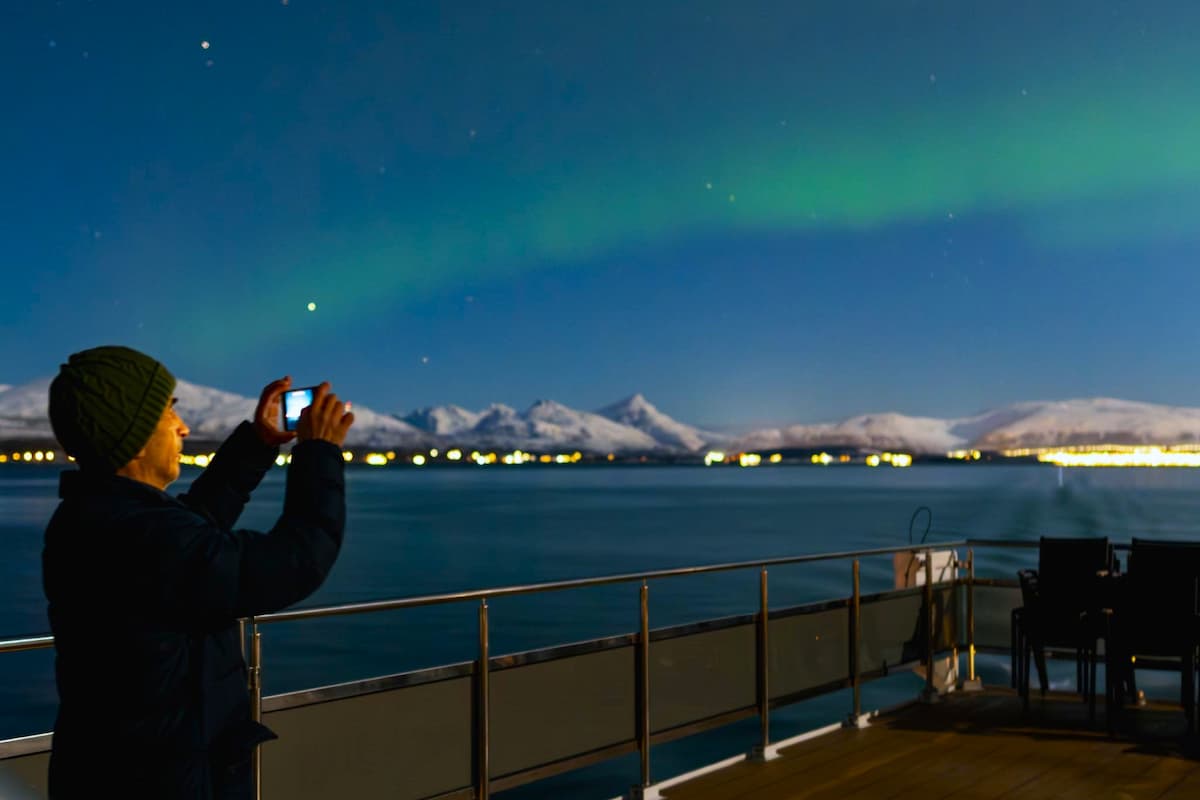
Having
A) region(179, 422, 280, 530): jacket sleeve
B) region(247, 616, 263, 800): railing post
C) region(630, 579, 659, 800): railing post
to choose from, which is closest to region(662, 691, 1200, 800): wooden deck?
region(630, 579, 659, 800): railing post

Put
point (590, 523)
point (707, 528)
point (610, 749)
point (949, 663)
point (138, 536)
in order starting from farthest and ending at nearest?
point (590, 523)
point (707, 528)
point (949, 663)
point (610, 749)
point (138, 536)

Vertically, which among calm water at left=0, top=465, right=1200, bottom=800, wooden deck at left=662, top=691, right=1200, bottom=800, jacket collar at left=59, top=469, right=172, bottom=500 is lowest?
calm water at left=0, top=465, right=1200, bottom=800

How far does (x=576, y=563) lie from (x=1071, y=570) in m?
34.5

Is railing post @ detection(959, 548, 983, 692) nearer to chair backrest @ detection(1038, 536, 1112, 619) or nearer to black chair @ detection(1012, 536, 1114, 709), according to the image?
black chair @ detection(1012, 536, 1114, 709)

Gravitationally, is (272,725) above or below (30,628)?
above

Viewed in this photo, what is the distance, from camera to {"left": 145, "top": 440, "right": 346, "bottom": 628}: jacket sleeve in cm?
145

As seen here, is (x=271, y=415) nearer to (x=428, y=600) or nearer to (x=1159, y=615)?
(x=428, y=600)

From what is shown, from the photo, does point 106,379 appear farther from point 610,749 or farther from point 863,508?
point 863,508

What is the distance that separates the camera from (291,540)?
148cm

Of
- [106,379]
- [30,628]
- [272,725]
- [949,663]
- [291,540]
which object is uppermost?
[106,379]

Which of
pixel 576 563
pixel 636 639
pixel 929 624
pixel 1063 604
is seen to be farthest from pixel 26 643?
pixel 576 563

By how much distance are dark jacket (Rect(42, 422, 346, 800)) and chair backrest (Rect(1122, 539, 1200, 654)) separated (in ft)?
17.9

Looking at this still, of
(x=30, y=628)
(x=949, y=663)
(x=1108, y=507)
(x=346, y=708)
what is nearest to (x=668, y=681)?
(x=346, y=708)

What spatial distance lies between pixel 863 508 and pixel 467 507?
25.9 m
